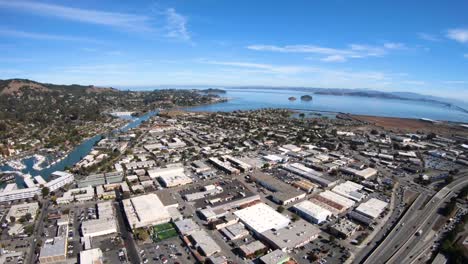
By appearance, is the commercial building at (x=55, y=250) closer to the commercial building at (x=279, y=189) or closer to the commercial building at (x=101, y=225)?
the commercial building at (x=101, y=225)

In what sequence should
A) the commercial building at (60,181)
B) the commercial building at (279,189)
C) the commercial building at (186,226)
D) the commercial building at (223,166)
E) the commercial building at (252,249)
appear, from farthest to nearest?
the commercial building at (223,166) < the commercial building at (60,181) < the commercial building at (279,189) < the commercial building at (186,226) < the commercial building at (252,249)

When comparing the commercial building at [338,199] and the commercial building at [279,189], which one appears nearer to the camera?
the commercial building at [338,199]

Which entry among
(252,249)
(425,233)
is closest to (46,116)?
(252,249)

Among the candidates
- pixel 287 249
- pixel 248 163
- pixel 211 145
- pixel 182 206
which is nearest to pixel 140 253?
pixel 182 206

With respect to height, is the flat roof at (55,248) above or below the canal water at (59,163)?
above

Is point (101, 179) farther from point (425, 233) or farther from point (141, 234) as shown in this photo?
point (425, 233)

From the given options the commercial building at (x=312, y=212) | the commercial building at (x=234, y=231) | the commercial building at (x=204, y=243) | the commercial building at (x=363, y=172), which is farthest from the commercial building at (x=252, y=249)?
the commercial building at (x=363, y=172)
